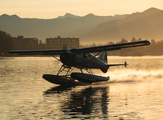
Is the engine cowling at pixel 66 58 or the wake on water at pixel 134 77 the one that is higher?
the engine cowling at pixel 66 58

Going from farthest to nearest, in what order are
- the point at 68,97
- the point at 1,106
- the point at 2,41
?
the point at 2,41
the point at 68,97
the point at 1,106

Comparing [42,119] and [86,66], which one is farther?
[86,66]

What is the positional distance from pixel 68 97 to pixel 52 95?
4.37ft

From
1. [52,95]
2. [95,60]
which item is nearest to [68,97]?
[52,95]

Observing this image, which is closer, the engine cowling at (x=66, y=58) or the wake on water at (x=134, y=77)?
the engine cowling at (x=66, y=58)

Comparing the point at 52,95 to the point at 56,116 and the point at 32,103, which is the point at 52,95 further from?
the point at 56,116

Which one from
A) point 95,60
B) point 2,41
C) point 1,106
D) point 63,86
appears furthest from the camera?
point 2,41

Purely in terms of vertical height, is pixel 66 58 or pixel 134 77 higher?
pixel 66 58

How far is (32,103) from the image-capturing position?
56.0 ft

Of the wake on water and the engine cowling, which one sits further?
the wake on water

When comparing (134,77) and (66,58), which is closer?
(66,58)

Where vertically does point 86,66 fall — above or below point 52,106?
above

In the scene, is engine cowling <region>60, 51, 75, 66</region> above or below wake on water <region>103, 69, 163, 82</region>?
above

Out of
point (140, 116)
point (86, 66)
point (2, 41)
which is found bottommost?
point (140, 116)
